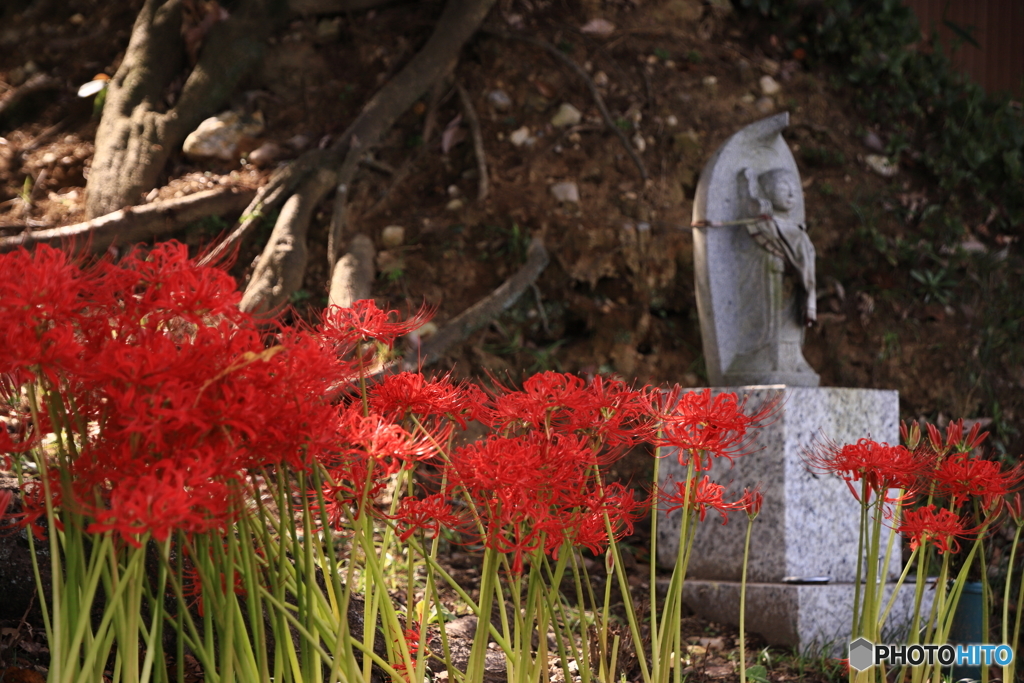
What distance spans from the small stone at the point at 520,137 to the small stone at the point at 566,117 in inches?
7.2

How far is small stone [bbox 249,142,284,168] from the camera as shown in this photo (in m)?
5.07

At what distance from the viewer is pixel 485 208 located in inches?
196

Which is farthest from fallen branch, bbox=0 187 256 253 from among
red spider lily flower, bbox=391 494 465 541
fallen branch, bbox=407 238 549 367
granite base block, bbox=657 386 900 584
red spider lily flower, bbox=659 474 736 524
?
red spider lily flower, bbox=659 474 736 524

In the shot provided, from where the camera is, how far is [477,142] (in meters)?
5.12

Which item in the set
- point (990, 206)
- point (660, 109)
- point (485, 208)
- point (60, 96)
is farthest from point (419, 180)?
point (990, 206)

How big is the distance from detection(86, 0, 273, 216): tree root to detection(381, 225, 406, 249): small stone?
141cm

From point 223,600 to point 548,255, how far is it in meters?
3.85

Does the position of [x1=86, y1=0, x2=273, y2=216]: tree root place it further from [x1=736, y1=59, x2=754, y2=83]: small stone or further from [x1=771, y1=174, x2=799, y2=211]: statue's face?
[x1=771, y1=174, x2=799, y2=211]: statue's face

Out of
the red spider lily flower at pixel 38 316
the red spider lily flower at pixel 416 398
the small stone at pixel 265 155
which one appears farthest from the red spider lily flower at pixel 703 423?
the small stone at pixel 265 155

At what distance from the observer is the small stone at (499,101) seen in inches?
209

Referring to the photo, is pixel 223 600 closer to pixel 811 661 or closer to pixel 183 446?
pixel 183 446

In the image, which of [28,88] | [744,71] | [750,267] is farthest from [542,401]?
[28,88]

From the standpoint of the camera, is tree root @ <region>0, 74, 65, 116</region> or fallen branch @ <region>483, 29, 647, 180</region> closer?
fallen branch @ <region>483, 29, 647, 180</region>

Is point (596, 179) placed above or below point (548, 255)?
above
